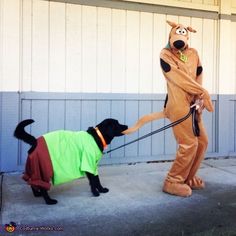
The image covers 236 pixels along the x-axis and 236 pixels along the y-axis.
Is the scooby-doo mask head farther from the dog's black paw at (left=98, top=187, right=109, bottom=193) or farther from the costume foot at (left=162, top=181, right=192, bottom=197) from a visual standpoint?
the dog's black paw at (left=98, top=187, right=109, bottom=193)

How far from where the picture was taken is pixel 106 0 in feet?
19.0

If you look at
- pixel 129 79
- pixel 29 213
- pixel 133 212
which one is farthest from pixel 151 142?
pixel 29 213

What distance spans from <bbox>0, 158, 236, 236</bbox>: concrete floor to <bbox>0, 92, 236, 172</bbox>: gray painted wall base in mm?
598

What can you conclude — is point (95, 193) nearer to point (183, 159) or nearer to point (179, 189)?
point (179, 189)

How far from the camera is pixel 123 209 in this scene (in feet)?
13.1

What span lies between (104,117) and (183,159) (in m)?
1.84

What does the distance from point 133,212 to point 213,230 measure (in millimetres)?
809

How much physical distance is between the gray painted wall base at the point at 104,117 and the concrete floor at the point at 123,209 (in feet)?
1.96

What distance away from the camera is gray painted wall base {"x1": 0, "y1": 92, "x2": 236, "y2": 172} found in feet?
17.5

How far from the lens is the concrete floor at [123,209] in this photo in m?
3.45

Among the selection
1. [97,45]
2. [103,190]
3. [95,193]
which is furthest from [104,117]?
[95,193]

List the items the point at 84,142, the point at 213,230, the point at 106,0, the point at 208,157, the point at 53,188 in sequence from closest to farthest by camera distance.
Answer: the point at 213,230, the point at 84,142, the point at 53,188, the point at 106,0, the point at 208,157

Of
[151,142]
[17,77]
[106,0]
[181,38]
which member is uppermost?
[106,0]

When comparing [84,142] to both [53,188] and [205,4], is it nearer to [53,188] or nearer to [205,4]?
[53,188]
